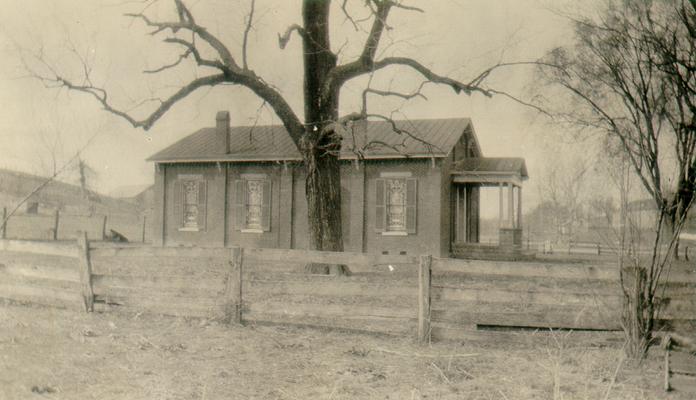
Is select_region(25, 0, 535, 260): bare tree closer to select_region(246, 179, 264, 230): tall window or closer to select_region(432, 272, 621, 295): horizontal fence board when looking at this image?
select_region(432, 272, 621, 295): horizontal fence board

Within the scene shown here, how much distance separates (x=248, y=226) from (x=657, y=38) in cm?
1499

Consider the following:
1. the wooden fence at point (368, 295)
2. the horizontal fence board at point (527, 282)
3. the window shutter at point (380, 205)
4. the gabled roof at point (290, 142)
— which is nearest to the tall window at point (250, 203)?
the gabled roof at point (290, 142)

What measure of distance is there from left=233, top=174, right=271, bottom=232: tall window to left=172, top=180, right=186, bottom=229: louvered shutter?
232cm

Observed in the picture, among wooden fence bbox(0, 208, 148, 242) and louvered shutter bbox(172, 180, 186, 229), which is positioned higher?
louvered shutter bbox(172, 180, 186, 229)

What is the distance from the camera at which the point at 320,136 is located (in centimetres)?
1319

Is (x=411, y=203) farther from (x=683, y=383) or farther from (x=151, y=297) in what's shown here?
(x=683, y=383)

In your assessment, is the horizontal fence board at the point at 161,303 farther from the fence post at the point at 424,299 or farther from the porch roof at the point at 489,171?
the porch roof at the point at 489,171

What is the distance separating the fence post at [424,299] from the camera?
7352mm

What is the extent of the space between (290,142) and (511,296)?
698 inches

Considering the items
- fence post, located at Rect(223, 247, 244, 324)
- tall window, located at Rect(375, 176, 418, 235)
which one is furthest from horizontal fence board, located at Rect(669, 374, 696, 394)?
tall window, located at Rect(375, 176, 418, 235)

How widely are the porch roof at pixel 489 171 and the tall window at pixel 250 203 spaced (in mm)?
7090

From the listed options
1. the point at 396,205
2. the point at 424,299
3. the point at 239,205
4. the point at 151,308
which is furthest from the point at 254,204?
the point at 424,299

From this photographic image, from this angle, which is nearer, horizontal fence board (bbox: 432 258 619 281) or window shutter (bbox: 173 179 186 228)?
horizontal fence board (bbox: 432 258 619 281)

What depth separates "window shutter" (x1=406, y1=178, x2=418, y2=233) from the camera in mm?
21750
